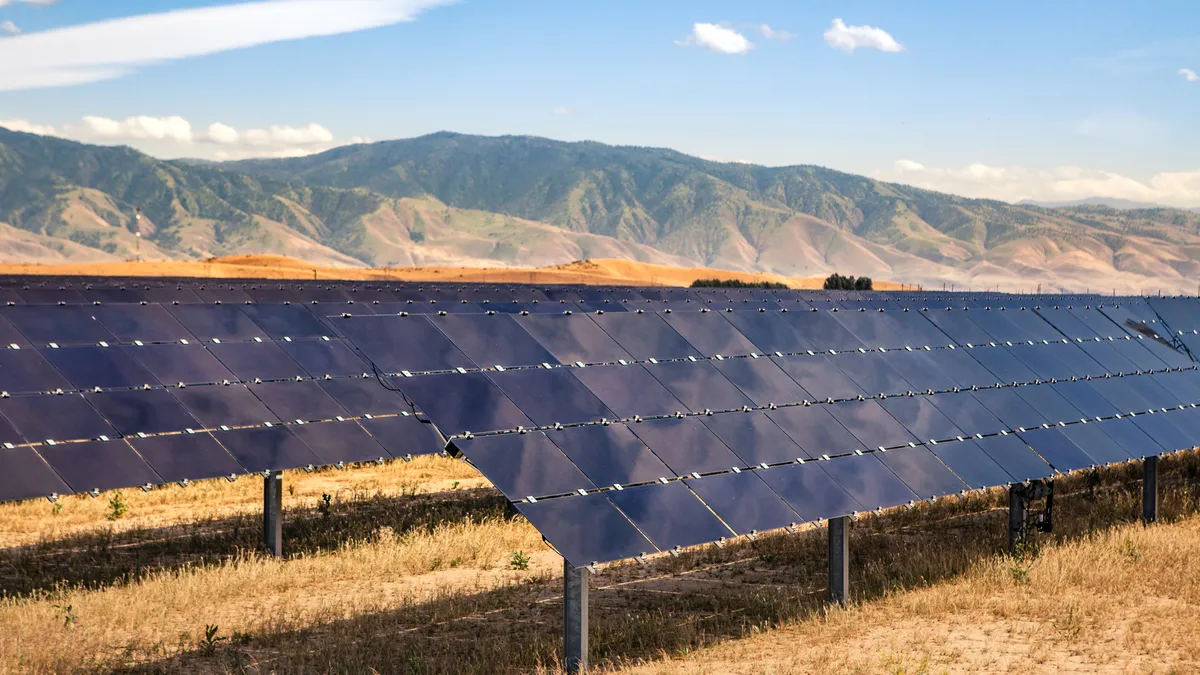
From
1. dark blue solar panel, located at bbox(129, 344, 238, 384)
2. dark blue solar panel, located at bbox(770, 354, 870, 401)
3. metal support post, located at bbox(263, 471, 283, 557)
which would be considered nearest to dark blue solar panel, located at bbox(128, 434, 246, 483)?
dark blue solar panel, located at bbox(129, 344, 238, 384)

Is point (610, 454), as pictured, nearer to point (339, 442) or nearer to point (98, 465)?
point (98, 465)

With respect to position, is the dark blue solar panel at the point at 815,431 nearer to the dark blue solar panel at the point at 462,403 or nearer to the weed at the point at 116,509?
the dark blue solar panel at the point at 462,403

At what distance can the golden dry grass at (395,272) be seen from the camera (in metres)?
121

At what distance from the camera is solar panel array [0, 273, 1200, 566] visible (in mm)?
13945

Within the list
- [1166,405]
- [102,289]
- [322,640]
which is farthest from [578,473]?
[102,289]

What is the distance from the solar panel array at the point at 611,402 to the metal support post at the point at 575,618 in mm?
717

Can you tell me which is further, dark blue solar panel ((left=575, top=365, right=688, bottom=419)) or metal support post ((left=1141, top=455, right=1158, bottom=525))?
metal support post ((left=1141, top=455, right=1158, bottom=525))

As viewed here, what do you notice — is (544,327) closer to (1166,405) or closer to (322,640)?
(322,640)

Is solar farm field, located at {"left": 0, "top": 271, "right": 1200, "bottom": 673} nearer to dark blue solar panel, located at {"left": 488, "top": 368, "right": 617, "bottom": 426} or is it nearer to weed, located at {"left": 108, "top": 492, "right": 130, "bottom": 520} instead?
dark blue solar panel, located at {"left": 488, "top": 368, "right": 617, "bottom": 426}

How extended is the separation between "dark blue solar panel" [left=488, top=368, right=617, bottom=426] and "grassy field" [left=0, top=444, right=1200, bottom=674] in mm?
2784

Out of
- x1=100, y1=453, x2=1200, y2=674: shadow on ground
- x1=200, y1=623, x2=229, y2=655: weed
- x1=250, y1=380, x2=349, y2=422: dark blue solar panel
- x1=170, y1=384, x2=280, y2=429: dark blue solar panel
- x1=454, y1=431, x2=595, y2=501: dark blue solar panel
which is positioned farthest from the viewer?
x1=250, y1=380, x2=349, y2=422: dark blue solar panel

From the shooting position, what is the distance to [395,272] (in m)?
155

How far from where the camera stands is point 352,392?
23172mm

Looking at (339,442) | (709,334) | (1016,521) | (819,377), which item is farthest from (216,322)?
(1016,521)
